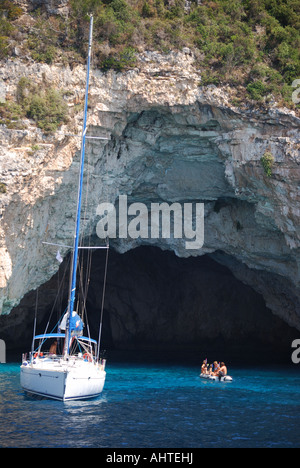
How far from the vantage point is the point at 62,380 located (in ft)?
64.1

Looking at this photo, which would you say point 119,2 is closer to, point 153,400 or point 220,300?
point 153,400

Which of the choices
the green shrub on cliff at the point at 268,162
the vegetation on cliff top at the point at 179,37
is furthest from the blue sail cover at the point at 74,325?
the vegetation on cliff top at the point at 179,37

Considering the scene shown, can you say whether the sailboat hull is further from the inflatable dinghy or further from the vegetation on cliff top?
the vegetation on cliff top

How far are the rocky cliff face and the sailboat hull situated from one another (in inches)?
202

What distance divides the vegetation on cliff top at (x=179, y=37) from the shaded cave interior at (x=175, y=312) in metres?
15.6

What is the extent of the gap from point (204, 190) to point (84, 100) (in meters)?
8.23

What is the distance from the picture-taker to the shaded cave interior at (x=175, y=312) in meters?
41.4

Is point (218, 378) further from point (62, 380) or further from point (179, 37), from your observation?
point (179, 37)

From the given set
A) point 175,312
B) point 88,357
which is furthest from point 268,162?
point 175,312

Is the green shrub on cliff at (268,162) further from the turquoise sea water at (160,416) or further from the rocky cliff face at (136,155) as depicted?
the turquoise sea water at (160,416)

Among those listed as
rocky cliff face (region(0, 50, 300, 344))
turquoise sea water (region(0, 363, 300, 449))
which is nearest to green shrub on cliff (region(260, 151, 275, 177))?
rocky cliff face (region(0, 50, 300, 344))

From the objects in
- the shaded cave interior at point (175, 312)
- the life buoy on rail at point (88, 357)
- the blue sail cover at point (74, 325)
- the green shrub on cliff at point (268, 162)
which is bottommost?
the life buoy on rail at point (88, 357)
